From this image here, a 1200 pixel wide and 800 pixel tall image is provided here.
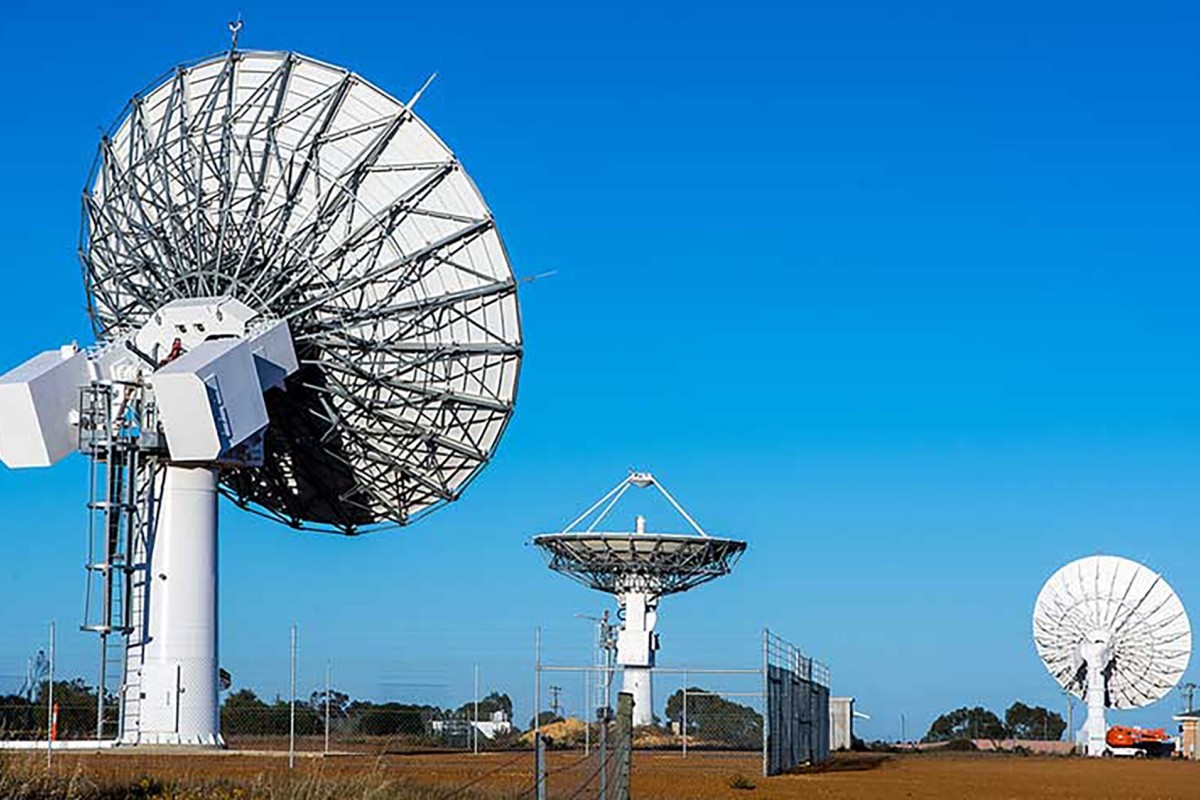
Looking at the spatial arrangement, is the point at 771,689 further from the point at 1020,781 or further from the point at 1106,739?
the point at 1106,739

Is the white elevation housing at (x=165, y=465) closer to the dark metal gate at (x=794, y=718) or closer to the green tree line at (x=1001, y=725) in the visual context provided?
the dark metal gate at (x=794, y=718)

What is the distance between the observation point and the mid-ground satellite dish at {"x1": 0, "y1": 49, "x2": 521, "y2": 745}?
1607 inches

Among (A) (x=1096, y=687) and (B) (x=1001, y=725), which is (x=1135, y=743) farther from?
(B) (x=1001, y=725)

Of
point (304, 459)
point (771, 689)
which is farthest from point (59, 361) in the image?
point (771, 689)

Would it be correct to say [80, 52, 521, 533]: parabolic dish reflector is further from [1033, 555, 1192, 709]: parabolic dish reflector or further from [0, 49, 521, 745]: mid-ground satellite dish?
[1033, 555, 1192, 709]: parabolic dish reflector

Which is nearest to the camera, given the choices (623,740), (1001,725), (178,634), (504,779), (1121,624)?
(623,740)

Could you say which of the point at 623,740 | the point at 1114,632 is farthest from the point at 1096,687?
the point at 623,740

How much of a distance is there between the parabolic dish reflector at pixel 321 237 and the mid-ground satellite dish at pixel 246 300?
0.17ft

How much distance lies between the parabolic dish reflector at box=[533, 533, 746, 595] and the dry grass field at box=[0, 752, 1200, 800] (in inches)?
374

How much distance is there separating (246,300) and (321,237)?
7.64 feet

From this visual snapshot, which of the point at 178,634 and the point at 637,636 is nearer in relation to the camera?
the point at 178,634

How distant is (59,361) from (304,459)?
8.69 meters

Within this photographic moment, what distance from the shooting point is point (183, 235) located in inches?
1666

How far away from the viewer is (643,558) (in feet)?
205
